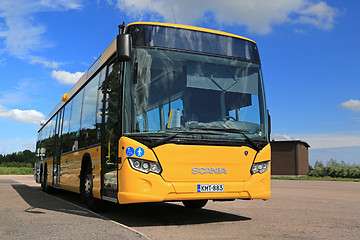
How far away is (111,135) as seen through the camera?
7148mm

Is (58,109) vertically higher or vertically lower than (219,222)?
higher

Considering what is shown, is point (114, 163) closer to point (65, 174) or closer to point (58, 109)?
point (65, 174)

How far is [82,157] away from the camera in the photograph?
930cm

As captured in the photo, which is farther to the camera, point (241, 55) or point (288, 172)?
point (288, 172)

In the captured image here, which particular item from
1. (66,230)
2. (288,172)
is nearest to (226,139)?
(66,230)

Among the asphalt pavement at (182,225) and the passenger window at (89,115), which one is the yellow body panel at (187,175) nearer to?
the asphalt pavement at (182,225)

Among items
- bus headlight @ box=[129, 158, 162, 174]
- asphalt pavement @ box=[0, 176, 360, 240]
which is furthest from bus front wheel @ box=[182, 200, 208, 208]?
bus headlight @ box=[129, 158, 162, 174]

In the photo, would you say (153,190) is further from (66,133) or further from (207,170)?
(66,133)

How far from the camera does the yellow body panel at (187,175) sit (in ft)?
20.9

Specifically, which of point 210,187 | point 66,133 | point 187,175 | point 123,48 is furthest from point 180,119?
point 66,133

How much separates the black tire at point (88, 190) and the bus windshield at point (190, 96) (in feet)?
8.08

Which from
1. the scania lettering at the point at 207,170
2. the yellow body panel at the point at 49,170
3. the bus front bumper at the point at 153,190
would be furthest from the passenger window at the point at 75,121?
the scania lettering at the point at 207,170

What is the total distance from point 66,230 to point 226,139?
3033mm

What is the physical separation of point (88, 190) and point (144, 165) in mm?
2911
